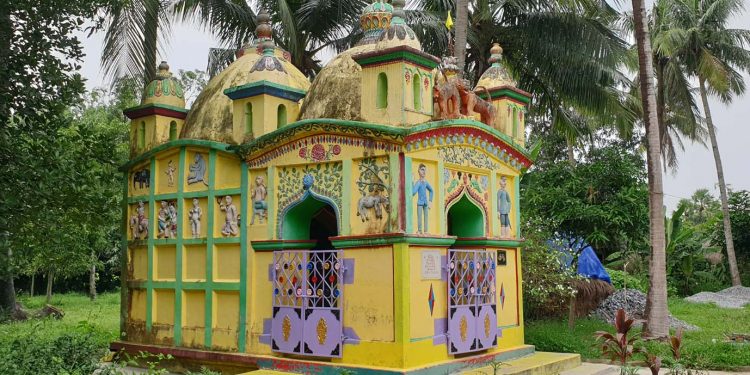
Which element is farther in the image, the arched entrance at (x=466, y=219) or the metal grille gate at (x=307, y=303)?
the arched entrance at (x=466, y=219)

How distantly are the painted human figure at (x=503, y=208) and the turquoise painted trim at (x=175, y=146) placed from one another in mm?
3719

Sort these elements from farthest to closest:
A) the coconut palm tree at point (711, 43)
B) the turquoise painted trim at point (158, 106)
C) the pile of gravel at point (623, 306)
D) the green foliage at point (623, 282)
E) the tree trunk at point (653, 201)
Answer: the coconut palm tree at point (711, 43), the green foliage at point (623, 282), the pile of gravel at point (623, 306), the tree trunk at point (653, 201), the turquoise painted trim at point (158, 106)

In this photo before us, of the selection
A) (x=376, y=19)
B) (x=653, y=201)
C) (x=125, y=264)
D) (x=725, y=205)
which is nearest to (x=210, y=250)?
(x=125, y=264)

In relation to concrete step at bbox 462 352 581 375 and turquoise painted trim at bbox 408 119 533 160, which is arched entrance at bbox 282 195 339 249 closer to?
turquoise painted trim at bbox 408 119 533 160

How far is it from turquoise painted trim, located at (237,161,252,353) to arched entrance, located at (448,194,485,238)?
8.76ft

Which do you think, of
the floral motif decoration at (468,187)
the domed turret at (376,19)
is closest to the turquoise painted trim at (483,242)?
the floral motif decoration at (468,187)

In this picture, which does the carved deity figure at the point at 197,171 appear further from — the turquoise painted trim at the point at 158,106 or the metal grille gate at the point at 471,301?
the metal grille gate at the point at 471,301

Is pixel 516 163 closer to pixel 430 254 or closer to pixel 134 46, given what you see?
pixel 430 254

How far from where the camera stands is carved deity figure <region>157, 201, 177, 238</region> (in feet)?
34.8

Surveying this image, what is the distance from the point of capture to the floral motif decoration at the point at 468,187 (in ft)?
30.4

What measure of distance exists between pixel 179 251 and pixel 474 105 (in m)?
4.50

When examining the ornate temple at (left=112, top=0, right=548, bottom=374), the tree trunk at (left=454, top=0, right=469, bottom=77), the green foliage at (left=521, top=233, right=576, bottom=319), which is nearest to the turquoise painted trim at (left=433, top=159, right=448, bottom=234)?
the ornate temple at (left=112, top=0, right=548, bottom=374)

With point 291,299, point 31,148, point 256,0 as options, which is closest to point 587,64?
point 256,0

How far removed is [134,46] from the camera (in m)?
14.1
